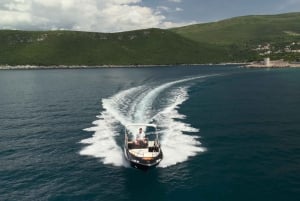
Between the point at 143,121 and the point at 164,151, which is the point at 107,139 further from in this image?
the point at 143,121

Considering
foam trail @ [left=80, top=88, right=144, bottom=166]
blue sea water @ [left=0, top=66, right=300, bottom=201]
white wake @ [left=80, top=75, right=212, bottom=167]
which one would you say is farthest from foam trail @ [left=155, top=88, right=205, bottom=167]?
foam trail @ [left=80, top=88, right=144, bottom=166]

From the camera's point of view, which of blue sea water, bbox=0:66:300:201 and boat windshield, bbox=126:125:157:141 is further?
boat windshield, bbox=126:125:157:141

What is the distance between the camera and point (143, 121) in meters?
80.7

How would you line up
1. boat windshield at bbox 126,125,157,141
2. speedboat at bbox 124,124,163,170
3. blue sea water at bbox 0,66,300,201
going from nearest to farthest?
blue sea water at bbox 0,66,300,201
speedboat at bbox 124,124,163,170
boat windshield at bbox 126,125,157,141

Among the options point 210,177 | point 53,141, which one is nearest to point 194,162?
point 210,177

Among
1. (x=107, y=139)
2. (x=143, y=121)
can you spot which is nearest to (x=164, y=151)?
(x=107, y=139)

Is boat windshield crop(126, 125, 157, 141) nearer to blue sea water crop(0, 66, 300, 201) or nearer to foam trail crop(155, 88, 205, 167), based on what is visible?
blue sea water crop(0, 66, 300, 201)

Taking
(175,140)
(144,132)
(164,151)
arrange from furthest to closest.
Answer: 1. (144,132)
2. (175,140)
3. (164,151)

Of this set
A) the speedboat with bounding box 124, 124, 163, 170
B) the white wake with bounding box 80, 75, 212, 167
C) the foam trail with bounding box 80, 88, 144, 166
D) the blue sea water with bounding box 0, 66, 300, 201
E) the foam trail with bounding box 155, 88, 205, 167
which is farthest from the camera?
the white wake with bounding box 80, 75, 212, 167

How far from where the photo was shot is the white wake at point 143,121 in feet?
189

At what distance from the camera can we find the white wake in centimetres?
5759

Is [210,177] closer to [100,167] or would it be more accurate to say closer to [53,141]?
[100,167]

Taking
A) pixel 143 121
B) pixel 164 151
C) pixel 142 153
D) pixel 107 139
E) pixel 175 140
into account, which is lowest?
pixel 164 151

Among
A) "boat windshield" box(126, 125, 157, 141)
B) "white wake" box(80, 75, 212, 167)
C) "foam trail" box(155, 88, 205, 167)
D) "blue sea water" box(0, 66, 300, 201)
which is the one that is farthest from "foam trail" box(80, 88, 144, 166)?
"foam trail" box(155, 88, 205, 167)
